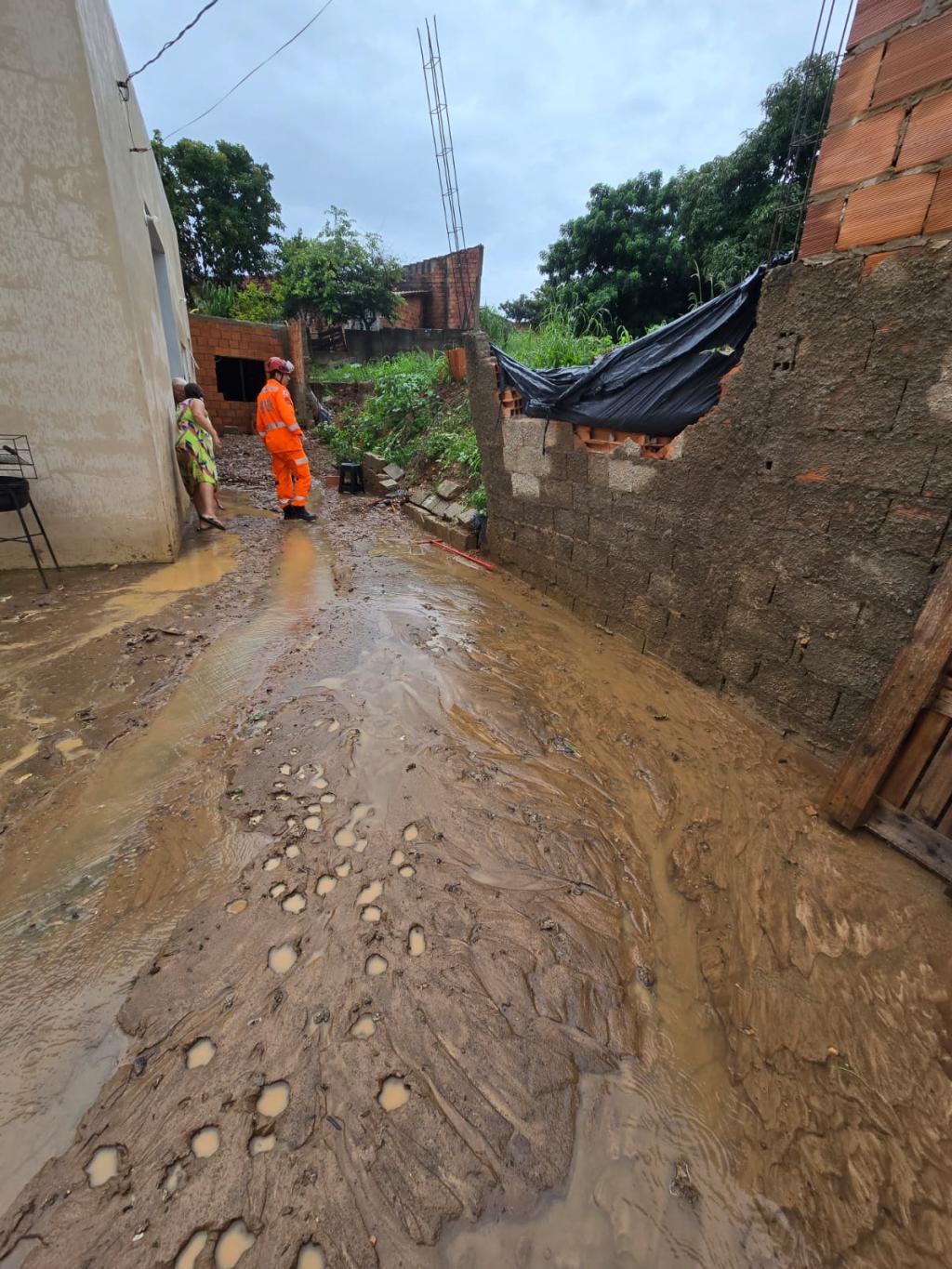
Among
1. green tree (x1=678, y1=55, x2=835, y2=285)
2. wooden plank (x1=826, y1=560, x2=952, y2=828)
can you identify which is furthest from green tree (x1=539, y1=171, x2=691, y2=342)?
wooden plank (x1=826, y1=560, x2=952, y2=828)

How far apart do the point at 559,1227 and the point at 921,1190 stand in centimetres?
84

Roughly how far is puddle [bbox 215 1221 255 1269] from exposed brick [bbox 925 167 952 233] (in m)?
3.50

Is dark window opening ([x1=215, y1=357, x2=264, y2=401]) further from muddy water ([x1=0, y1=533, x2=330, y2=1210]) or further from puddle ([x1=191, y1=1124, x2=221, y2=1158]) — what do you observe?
puddle ([x1=191, y1=1124, x2=221, y2=1158])

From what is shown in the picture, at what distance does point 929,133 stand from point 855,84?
1.33 ft

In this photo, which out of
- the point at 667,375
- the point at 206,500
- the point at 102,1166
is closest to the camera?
the point at 102,1166

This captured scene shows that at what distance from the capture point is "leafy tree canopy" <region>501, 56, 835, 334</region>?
9.68 meters

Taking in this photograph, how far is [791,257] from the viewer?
2416mm

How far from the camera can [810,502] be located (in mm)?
2359

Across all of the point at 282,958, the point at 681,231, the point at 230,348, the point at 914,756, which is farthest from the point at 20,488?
the point at 681,231

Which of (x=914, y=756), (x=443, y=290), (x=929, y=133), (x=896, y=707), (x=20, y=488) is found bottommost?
(x=914, y=756)

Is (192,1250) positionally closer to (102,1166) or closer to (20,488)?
(102,1166)

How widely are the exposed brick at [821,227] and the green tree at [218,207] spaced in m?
18.4

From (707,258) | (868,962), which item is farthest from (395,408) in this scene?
(868,962)

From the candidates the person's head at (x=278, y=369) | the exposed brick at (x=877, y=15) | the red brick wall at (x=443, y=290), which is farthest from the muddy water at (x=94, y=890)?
the red brick wall at (x=443, y=290)
